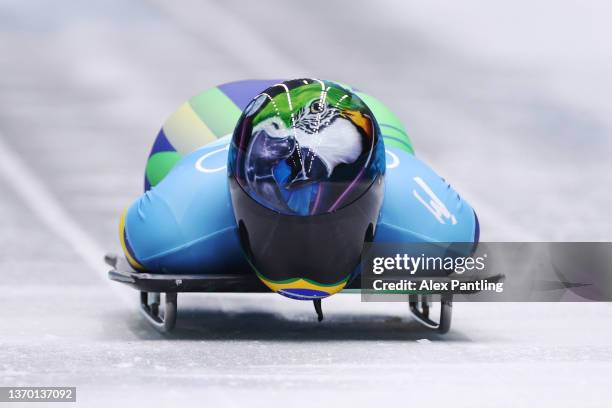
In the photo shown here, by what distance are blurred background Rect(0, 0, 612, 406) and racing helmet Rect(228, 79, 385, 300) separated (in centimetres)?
53

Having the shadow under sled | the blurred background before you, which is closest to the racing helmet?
the shadow under sled

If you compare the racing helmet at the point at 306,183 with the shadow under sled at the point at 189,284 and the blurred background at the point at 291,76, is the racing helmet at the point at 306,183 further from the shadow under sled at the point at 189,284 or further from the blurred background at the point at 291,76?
the blurred background at the point at 291,76

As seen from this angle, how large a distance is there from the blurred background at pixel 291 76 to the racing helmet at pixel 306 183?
527 mm

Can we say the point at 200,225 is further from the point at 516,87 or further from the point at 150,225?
the point at 516,87

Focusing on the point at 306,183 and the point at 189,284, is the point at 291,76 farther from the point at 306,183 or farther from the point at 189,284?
the point at 306,183

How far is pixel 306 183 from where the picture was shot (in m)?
5.07

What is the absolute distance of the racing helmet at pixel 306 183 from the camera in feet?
16.7

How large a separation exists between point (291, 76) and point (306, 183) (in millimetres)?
8571

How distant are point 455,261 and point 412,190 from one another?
0.40 metres

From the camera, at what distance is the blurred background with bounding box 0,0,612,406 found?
669cm

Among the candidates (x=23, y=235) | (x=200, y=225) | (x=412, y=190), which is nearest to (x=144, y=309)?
(x=200, y=225)

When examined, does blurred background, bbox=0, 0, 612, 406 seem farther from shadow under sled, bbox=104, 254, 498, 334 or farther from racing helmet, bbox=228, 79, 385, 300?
racing helmet, bbox=228, 79, 385, 300

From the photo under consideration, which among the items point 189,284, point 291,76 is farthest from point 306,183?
point 291,76

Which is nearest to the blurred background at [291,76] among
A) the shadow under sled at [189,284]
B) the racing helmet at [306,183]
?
the shadow under sled at [189,284]
